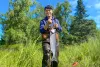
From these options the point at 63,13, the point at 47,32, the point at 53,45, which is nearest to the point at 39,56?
the point at 47,32

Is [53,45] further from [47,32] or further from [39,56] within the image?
[39,56]

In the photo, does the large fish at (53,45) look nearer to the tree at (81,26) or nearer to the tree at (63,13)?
the tree at (81,26)

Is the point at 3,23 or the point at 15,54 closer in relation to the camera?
the point at 15,54

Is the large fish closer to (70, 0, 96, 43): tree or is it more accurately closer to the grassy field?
the grassy field

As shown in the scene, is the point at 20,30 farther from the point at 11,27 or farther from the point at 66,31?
the point at 66,31

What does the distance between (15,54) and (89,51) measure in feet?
9.26

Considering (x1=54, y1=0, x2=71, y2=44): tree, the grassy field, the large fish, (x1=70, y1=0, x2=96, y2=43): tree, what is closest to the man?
the large fish

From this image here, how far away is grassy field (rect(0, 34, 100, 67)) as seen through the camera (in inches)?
302

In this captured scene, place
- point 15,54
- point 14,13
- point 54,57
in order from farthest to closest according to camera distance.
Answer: point 14,13
point 15,54
point 54,57

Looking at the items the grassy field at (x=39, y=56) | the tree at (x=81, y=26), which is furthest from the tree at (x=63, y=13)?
Result: the grassy field at (x=39, y=56)

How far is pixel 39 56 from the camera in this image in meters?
9.30

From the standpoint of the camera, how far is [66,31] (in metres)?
60.2

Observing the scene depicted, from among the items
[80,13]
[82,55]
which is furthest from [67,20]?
[82,55]

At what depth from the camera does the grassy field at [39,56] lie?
7.68 metres
